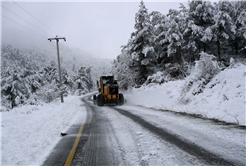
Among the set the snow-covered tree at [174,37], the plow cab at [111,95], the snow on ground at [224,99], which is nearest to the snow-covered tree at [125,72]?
the snow-covered tree at [174,37]

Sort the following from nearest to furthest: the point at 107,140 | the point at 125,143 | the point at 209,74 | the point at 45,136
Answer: the point at 125,143, the point at 107,140, the point at 45,136, the point at 209,74

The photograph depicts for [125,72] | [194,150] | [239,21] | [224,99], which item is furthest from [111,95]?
[239,21]

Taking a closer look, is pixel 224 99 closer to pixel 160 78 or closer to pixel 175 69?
pixel 160 78

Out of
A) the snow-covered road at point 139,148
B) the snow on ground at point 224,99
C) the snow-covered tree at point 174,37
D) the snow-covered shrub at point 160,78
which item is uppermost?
the snow-covered tree at point 174,37

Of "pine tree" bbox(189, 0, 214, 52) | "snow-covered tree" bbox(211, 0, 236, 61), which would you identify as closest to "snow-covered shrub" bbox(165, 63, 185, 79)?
"snow-covered tree" bbox(211, 0, 236, 61)

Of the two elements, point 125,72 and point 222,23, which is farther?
point 125,72

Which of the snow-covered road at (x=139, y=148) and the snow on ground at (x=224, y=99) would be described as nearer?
the snow-covered road at (x=139, y=148)

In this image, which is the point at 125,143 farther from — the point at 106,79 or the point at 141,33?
the point at 141,33

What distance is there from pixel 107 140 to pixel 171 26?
61.7ft

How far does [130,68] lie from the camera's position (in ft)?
80.4

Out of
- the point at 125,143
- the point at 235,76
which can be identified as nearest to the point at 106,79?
the point at 235,76

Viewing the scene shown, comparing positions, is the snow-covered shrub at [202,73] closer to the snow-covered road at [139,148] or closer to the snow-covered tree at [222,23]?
the snow-covered road at [139,148]

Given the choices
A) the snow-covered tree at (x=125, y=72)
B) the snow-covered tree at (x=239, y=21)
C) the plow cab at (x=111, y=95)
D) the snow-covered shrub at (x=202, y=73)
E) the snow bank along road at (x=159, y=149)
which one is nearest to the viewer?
the snow bank along road at (x=159, y=149)

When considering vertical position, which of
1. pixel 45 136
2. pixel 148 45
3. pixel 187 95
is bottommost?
pixel 45 136
